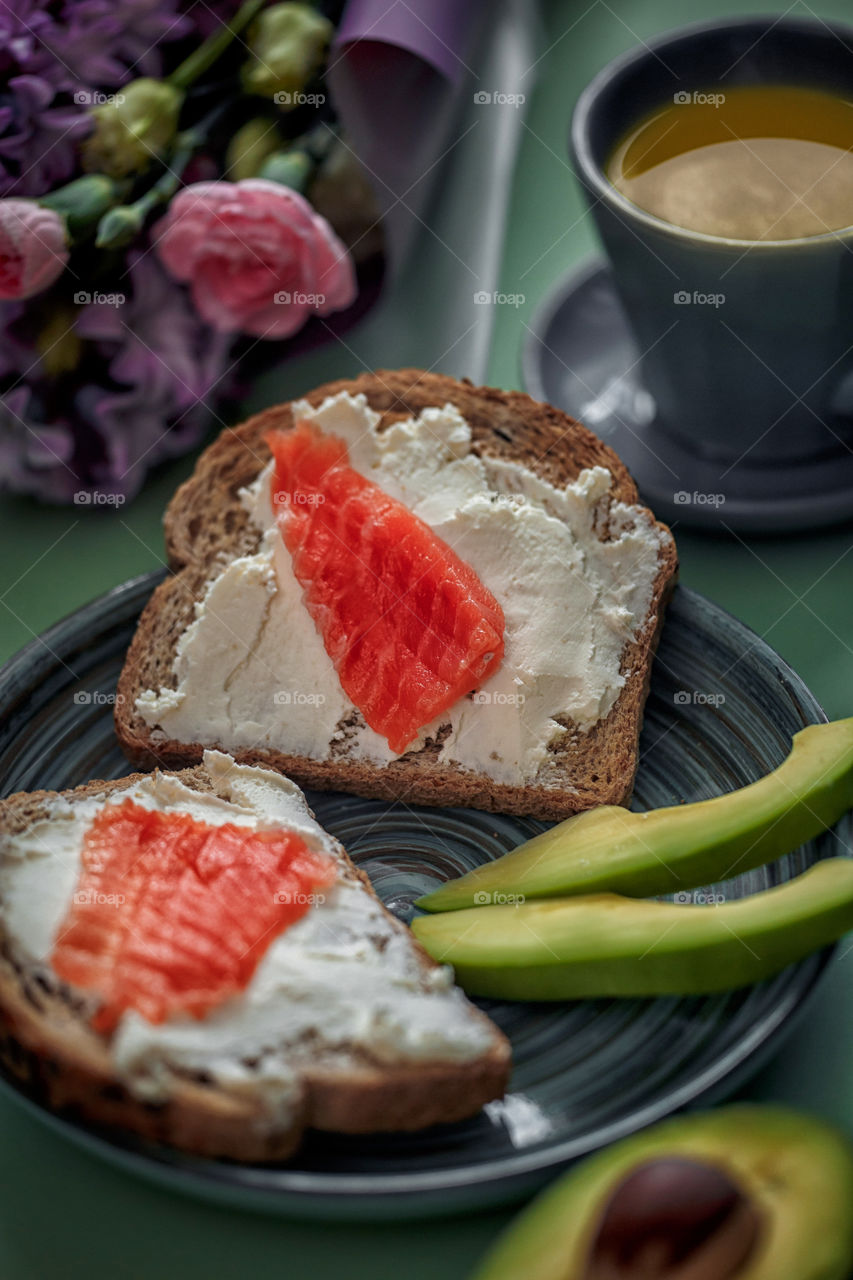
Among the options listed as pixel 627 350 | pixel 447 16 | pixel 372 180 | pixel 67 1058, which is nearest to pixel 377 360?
pixel 372 180

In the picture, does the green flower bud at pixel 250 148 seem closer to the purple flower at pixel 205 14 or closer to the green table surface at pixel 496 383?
the purple flower at pixel 205 14

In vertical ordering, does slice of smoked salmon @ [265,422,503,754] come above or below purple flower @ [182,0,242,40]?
below

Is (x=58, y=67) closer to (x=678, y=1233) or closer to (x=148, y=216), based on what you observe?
(x=148, y=216)

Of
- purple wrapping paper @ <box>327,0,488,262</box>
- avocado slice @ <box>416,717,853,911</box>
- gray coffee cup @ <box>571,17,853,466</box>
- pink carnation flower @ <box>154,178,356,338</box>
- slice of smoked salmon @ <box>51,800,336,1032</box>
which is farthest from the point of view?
purple wrapping paper @ <box>327,0,488,262</box>

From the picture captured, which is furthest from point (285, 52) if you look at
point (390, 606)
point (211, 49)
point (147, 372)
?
point (390, 606)

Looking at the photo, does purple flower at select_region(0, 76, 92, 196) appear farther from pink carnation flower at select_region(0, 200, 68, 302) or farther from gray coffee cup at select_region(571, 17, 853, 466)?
gray coffee cup at select_region(571, 17, 853, 466)

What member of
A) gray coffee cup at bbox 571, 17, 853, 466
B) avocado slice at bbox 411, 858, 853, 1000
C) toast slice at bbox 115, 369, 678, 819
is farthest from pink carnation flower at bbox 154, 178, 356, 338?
avocado slice at bbox 411, 858, 853, 1000
